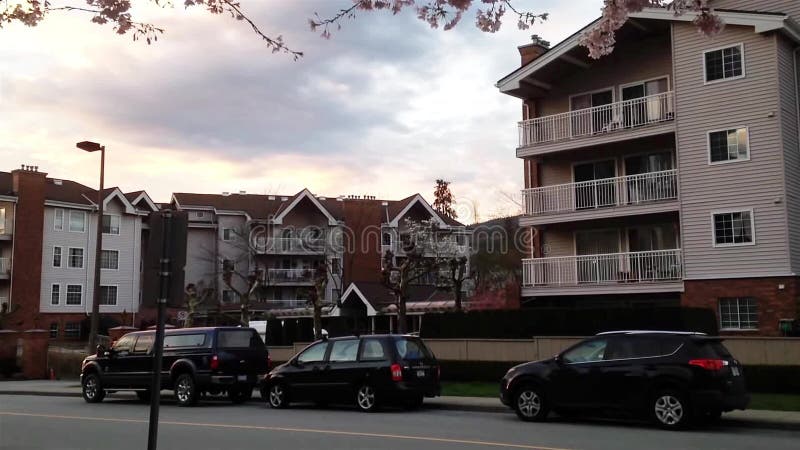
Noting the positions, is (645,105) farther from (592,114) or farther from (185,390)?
(185,390)

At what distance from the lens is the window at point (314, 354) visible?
17906 mm

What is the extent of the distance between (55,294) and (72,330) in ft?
9.34

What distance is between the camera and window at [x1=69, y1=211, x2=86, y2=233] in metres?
56.2

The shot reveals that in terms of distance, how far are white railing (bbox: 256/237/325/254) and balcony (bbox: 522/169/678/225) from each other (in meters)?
33.3

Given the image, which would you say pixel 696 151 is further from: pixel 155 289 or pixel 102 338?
pixel 102 338

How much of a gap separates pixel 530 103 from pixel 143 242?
40.7 meters

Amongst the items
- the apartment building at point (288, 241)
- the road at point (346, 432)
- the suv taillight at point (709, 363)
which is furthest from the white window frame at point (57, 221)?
the suv taillight at point (709, 363)

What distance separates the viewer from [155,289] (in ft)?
27.9

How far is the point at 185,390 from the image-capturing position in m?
19.4

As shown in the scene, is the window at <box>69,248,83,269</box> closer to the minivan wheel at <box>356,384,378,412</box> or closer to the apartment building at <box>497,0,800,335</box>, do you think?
the apartment building at <box>497,0,800,335</box>

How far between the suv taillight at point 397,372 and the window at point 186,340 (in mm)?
5659

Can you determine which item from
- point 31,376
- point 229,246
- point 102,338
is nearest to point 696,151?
point 31,376

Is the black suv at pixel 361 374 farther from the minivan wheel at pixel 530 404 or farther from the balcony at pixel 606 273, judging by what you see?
the balcony at pixel 606 273

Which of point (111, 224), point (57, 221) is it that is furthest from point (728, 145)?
point (111, 224)
